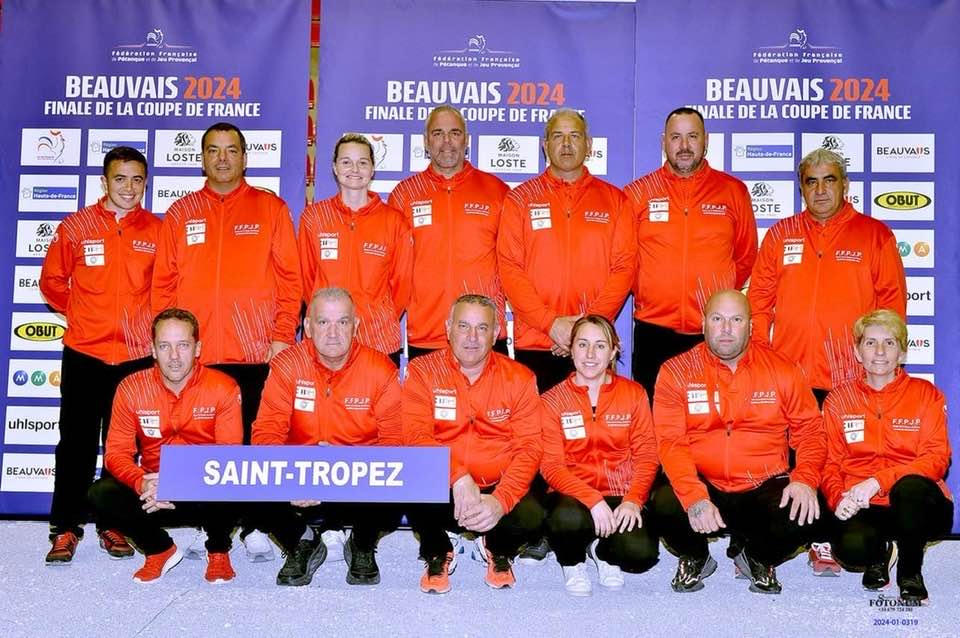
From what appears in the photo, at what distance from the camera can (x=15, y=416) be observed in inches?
213

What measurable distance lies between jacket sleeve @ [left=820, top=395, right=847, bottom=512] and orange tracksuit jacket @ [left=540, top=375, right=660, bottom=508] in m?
0.72

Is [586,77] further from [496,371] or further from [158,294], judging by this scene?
[158,294]

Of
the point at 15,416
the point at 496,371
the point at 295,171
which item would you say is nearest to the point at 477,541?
the point at 496,371

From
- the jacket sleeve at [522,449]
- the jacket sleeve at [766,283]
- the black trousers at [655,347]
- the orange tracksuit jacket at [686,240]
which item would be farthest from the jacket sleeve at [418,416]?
the jacket sleeve at [766,283]

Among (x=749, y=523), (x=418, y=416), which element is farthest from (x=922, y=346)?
(x=418, y=416)

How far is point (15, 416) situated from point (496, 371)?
3171 millimetres

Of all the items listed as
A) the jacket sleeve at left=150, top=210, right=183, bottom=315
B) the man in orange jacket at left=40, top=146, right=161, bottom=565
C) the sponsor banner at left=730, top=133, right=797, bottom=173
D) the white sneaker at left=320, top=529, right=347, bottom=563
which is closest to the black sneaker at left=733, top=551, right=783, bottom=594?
the white sneaker at left=320, top=529, right=347, bottom=563

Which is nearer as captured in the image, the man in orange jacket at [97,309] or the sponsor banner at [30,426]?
the man in orange jacket at [97,309]

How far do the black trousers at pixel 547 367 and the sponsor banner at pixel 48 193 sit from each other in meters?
2.98

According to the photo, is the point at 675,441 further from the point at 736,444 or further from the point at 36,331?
the point at 36,331

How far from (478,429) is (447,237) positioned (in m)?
1.10

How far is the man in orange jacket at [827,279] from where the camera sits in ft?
14.4

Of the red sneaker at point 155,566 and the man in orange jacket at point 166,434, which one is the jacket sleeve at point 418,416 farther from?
the red sneaker at point 155,566

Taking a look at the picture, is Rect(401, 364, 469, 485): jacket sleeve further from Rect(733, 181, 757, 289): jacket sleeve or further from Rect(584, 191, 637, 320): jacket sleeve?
Rect(733, 181, 757, 289): jacket sleeve
